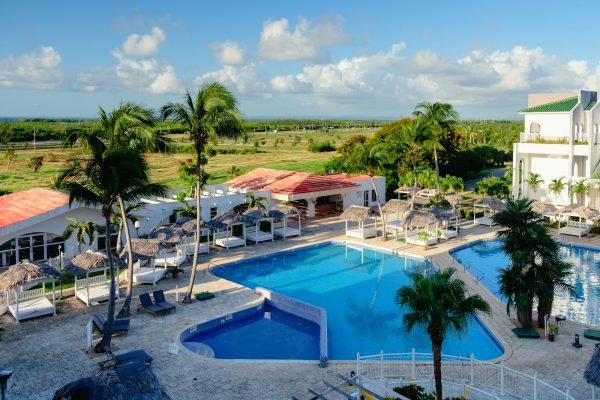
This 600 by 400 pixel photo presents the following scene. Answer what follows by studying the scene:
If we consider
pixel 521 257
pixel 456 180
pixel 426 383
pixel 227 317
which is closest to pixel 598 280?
pixel 521 257

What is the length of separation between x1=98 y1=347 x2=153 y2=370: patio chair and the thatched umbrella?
14.4ft

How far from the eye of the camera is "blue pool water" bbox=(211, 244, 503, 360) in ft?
48.7

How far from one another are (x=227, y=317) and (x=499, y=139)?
76242 mm

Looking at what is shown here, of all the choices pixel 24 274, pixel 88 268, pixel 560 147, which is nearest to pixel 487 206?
pixel 560 147

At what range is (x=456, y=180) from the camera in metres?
38.4

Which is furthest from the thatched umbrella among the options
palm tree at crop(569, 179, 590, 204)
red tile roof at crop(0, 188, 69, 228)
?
palm tree at crop(569, 179, 590, 204)

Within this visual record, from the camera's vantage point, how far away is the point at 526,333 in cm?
1447

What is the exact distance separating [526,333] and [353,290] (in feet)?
23.6

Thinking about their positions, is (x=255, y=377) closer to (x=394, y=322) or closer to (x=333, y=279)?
(x=394, y=322)

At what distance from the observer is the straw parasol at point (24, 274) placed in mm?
15289

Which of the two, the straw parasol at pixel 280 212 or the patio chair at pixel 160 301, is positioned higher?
the straw parasol at pixel 280 212

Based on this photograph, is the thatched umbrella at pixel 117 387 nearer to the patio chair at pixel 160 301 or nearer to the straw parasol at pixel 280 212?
the patio chair at pixel 160 301

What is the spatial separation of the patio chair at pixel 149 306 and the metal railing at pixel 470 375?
22.7 ft

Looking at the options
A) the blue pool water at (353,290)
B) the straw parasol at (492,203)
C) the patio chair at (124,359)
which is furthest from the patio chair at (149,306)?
the straw parasol at (492,203)
